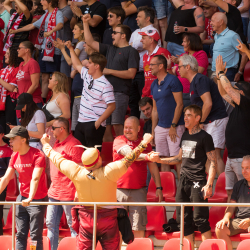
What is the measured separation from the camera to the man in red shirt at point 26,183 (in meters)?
4.70

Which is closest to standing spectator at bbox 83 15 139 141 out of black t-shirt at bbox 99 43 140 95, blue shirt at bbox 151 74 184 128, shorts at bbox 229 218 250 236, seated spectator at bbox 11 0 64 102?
black t-shirt at bbox 99 43 140 95

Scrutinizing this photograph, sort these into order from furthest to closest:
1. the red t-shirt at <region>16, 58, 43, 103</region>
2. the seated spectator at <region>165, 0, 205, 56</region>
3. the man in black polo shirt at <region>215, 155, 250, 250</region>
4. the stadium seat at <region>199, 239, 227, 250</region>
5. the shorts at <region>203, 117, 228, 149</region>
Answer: the red t-shirt at <region>16, 58, 43, 103</region>
the seated spectator at <region>165, 0, 205, 56</region>
the shorts at <region>203, 117, 228, 149</region>
the man in black polo shirt at <region>215, 155, 250, 250</region>
the stadium seat at <region>199, 239, 227, 250</region>

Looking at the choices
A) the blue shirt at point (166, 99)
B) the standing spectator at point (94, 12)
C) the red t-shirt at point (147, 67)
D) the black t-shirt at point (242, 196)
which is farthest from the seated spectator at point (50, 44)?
the black t-shirt at point (242, 196)

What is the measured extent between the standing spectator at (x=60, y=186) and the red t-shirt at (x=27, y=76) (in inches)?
87.0

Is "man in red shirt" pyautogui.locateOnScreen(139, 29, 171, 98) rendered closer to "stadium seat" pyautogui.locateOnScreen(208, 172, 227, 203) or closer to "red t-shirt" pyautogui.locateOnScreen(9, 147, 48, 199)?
"stadium seat" pyautogui.locateOnScreen(208, 172, 227, 203)

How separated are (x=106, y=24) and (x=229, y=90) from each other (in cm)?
457

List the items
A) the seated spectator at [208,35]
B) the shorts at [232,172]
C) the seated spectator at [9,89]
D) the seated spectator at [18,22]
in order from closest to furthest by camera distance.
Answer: the shorts at [232,172]
the seated spectator at [9,89]
the seated spectator at [208,35]
the seated spectator at [18,22]

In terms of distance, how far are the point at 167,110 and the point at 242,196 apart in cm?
180

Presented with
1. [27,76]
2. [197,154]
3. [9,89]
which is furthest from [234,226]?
[9,89]

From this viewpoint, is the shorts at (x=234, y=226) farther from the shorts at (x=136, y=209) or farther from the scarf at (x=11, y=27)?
the scarf at (x=11, y=27)

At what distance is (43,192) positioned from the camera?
488 cm

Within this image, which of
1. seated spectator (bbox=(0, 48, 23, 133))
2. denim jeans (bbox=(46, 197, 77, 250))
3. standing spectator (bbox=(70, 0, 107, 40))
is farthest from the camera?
standing spectator (bbox=(70, 0, 107, 40))

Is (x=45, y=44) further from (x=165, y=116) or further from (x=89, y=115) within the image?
(x=165, y=116)

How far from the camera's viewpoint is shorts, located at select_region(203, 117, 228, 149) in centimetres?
580
